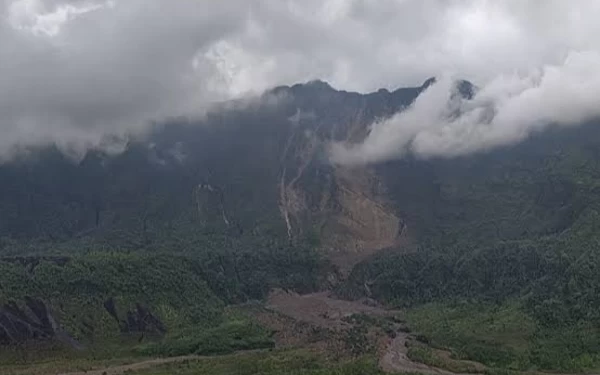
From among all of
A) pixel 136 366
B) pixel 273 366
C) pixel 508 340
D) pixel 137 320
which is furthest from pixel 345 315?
pixel 273 366

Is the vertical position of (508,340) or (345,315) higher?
(345,315)

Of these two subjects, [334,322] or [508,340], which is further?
[334,322]

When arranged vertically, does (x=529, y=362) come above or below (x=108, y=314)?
below

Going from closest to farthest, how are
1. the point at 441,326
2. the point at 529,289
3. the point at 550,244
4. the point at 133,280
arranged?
the point at 441,326 → the point at 529,289 → the point at 133,280 → the point at 550,244

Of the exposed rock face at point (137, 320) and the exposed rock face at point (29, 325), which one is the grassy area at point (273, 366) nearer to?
the exposed rock face at point (137, 320)

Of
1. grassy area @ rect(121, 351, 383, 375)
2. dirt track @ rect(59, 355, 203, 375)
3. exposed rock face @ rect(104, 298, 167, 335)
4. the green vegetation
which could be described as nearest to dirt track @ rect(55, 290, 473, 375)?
dirt track @ rect(59, 355, 203, 375)

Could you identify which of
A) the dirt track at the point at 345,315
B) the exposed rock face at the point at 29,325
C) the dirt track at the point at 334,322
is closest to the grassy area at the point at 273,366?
the dirt track at the point at 334,322

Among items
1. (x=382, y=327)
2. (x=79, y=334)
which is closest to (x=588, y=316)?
(x=382, y=327)

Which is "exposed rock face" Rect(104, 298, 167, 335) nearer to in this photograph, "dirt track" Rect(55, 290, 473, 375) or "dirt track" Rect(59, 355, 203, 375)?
"dirt track" Rect(59, 355, 203, 375)

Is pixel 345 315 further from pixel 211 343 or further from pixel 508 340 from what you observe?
pixel 508 340

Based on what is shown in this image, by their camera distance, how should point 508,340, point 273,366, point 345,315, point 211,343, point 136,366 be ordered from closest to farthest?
point 273,366 < point 136,366 < point 508,340 < point 211,343 < point 345,315

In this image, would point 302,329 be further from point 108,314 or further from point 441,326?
point 108,314
